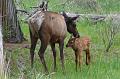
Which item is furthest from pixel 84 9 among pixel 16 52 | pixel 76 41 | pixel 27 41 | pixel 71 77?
pixel 71 77

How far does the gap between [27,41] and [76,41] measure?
3.78m

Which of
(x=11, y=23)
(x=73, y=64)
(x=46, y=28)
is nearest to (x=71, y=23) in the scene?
(x=73, y=64)

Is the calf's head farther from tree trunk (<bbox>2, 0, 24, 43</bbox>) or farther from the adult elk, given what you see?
tree trunk (<bbox>2, 0, 24, 43</bbox>)

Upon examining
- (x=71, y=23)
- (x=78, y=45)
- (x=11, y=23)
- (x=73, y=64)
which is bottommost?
(x=73, y=64)

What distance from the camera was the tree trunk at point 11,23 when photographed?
13.9m

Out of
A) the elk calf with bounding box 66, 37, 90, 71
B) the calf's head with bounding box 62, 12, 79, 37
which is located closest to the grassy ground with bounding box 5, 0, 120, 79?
the elk calf with bounding box 66, 37, 90, 71

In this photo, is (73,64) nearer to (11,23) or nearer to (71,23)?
(71,23)

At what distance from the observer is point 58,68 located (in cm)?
1149

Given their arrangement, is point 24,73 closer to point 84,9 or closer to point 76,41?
point 76,41

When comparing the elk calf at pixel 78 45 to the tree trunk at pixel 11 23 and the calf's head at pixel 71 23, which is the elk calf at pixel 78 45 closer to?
the calf's head at pixel 71 23

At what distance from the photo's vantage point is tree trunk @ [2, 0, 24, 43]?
45.8 feet

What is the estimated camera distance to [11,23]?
47.4ft

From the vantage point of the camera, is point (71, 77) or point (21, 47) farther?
point (21, 47)

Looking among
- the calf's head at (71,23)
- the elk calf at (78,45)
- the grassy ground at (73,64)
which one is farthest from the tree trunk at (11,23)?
the elk calf at (78,45)
